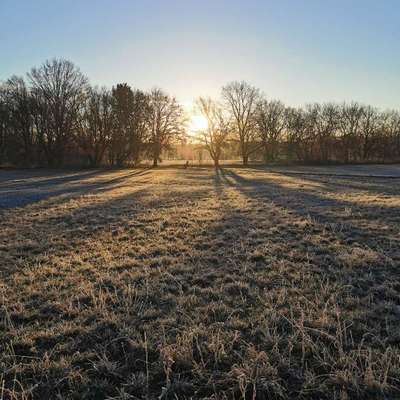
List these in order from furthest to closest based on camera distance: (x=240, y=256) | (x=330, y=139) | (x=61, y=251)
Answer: (x=330, y=139), (x=61, y=251), (x=240, y=256)

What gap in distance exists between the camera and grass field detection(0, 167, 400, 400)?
268 cm

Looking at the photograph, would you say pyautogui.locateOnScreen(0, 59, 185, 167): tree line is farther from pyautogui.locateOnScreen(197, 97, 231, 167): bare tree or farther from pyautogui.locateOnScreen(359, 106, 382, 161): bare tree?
pyautogui.locateOnScreen(359, 106, 382, 161): bare tree

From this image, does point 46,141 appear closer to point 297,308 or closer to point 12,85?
point 12,85

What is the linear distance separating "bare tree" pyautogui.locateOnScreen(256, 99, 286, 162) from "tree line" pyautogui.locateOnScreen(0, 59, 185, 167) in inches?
655

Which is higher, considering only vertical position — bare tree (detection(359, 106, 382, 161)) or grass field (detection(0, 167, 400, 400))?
bare tree (detection(359, 106, 382, 161))

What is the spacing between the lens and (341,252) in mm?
6172

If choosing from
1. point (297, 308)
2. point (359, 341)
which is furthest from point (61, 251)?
point (359, 341)

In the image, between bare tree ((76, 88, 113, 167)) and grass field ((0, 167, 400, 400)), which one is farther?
bare tree ((76, 88, 113, 167))

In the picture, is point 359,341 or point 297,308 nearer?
point 359,341

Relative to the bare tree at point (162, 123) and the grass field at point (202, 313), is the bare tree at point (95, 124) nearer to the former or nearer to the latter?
the bare tree at point (162, 123)

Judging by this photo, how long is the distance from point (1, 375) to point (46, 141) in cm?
4957

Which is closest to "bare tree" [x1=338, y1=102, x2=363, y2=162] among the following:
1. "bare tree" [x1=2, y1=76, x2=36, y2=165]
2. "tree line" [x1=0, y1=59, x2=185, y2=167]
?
"tree line" [x1=0, y1=59, x2=185, y2=167]

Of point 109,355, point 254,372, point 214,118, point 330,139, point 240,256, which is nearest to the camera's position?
point 254,372

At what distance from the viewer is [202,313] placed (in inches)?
153
